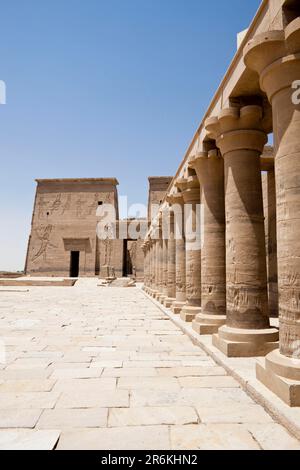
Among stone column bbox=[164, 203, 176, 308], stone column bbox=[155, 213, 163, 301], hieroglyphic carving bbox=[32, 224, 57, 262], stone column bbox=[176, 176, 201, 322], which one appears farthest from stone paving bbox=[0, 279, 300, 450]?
hieroglyphic carving bbox=[32, 224, 57, 262]

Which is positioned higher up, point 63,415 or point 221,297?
point 221,297

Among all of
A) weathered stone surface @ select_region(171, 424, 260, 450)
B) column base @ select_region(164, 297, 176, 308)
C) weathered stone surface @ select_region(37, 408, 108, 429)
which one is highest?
column base @ select_region(164, 297, 176, 308)

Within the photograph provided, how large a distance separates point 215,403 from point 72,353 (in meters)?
2.44

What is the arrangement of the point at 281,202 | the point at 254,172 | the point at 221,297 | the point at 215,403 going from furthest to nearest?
the point at 221,297, the point at 254,172, the point at 281,202, the point at 215,403

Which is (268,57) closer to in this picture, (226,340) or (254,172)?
(254,172)

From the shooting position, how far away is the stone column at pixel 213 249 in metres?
5.94

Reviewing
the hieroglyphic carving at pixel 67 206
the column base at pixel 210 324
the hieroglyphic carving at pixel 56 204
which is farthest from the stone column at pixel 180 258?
the hieroglyphic carving at pixel 56 204

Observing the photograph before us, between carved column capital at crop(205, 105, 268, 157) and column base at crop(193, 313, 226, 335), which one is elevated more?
carved column capital at crop(205, 105, 268, 157)

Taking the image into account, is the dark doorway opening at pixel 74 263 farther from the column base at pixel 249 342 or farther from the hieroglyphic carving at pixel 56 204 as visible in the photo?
the column base at pixel 249 342

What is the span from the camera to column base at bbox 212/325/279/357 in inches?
171

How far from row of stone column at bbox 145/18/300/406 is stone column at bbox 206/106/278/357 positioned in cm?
1

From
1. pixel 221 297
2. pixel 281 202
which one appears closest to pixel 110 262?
pixel 221 297

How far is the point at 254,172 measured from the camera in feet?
15.8

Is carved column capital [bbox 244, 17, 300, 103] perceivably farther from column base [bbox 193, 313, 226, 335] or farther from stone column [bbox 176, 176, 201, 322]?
stone column [bbox 176, 176, 201, 322]
